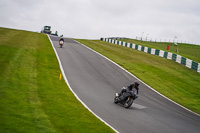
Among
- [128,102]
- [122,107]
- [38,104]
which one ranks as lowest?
[122,107]

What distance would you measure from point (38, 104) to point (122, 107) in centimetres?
493

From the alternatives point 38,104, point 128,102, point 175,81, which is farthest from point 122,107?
point 175,81

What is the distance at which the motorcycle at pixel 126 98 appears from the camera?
14.8m

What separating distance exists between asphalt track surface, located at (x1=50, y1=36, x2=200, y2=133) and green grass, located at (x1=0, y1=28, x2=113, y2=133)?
953 mm

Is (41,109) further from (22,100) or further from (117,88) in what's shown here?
(117,88)

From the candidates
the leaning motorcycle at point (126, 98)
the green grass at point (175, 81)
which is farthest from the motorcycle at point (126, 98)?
the green grass at point (175, 81)

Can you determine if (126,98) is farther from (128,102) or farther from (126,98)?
(128,102)

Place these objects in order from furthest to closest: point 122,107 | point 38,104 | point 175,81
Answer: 1. point 175,81
2. point 122,107
3. point 38,104

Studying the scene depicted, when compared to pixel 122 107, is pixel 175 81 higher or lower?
lower

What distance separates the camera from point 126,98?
15.2 m

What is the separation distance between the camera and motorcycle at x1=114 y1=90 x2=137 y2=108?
14.8 metres

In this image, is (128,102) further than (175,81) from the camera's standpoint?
No

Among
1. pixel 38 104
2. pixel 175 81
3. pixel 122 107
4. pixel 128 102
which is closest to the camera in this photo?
pixel 38 104

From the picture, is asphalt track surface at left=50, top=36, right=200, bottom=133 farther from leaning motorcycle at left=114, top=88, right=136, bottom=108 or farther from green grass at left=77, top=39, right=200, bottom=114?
green grass at left=77, top=39, right=200, bottom=114
